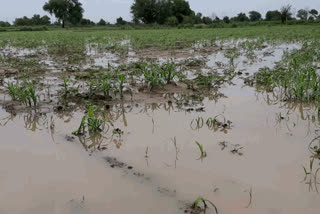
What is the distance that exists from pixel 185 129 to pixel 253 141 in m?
0.79

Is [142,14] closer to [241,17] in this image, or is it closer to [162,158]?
[241,17]

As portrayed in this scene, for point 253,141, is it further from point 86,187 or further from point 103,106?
point 103,106

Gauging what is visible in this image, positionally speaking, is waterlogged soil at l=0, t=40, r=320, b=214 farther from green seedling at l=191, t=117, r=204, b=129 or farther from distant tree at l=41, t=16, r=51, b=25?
distant tree at l=41, t=16, r=51, b=25

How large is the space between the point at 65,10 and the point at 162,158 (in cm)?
6047

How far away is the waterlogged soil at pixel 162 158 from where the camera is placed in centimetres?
228

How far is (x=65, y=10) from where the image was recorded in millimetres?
57688

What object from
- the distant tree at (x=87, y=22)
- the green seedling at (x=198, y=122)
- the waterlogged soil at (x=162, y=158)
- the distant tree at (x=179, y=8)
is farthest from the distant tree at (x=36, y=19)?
the green seedling at (x=198, y=122)

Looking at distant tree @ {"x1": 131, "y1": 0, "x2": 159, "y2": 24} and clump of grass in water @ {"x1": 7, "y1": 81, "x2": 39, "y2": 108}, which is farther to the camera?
distant tree @ {"x1": 131, "y1": 0, "x2": 159, "y2": 24}

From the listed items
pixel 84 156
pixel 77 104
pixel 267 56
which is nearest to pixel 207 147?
pixel 84 156

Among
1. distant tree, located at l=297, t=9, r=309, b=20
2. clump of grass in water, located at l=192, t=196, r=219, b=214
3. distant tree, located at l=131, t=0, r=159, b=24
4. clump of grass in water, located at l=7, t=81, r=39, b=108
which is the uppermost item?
distant tree, located at l=131, t=0, r=159, b=24

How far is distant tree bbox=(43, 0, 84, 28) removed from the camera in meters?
57.2

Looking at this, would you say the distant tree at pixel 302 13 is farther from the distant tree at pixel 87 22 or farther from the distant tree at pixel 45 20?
the distant tree at pixel 45 20

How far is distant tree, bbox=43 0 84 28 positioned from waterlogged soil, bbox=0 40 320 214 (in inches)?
2252

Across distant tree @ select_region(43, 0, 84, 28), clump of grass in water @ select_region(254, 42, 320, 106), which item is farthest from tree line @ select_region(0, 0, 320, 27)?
clump of grass in water @ select_region(254, 42, 320, 106)
